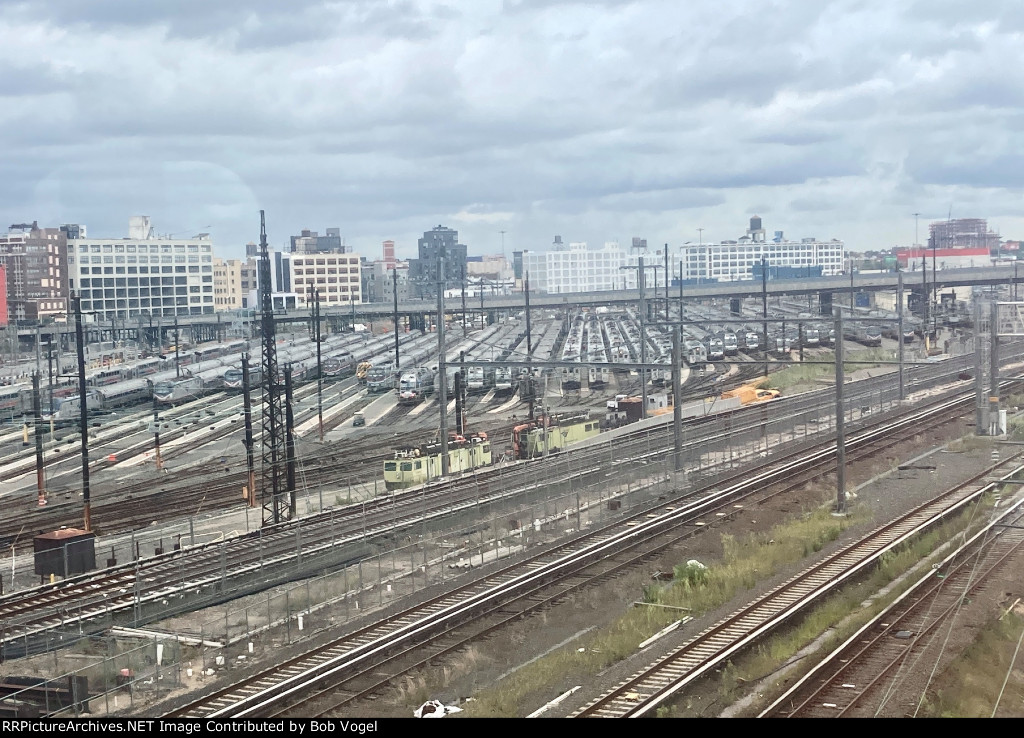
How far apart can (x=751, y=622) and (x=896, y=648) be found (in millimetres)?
1656

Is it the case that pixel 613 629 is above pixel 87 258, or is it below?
below

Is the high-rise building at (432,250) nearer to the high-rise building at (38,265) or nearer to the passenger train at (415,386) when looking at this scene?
the high-rise building at (38,265)

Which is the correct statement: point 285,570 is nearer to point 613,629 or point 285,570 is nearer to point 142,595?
point 142,595

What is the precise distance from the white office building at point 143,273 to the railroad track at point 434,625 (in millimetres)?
58548

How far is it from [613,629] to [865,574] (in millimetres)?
3971

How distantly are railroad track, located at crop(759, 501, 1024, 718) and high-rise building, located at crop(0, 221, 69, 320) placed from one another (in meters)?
64.2

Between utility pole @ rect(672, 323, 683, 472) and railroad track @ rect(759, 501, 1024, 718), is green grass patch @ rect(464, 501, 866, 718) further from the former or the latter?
utility pole @ rect(672, 323, 683, 472)

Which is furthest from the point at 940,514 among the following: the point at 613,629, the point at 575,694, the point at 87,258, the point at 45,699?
the point at 87,258

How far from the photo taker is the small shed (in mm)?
15977

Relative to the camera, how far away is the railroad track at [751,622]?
944cm

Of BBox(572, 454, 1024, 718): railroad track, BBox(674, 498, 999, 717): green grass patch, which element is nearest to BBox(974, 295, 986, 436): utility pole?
BBox(572, 454, 1024, 718): railroad track

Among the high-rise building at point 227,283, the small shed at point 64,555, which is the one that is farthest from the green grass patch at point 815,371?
the high-rise building at point 227,283

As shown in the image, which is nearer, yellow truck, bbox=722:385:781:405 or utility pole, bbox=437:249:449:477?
utility pole, bbox=437:249:449:477
